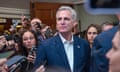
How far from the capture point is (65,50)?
6.54ft

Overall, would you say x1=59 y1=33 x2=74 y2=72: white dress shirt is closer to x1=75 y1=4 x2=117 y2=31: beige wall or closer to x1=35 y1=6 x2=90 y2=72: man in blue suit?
x1=35 y1=6 x2=90 y2=72: man in blue suit

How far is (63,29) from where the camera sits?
2059 mm

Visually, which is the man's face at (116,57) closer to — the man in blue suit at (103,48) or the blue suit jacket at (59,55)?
the man in blue suit at (103,48)

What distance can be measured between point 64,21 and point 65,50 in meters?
0.22

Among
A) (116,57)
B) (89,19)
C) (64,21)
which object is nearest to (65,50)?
(64,21)

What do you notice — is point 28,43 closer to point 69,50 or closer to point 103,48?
point 69,50

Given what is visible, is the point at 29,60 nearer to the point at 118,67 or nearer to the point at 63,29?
the point at 63,29

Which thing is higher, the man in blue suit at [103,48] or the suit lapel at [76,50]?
the man in blue suit at [103,48]

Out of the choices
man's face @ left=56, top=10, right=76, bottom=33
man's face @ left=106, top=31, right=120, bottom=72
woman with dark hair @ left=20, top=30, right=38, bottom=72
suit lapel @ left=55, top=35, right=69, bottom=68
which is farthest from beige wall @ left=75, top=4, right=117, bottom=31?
man's face @ left=106, top=31, right=120, bottom=72

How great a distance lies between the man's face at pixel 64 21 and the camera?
2059 mm

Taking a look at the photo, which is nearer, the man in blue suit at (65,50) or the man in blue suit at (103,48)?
the man in blue suit at (103,48)

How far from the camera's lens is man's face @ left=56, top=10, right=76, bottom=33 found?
2059mm

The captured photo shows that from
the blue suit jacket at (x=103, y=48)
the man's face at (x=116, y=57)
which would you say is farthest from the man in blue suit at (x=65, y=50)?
the man's face at (x=116, y=57)

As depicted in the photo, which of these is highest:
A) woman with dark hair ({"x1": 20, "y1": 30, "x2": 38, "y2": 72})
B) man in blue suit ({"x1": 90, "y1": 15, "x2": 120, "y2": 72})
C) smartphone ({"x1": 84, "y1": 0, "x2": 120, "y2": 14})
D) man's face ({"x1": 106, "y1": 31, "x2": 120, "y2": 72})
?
smartphone ({"x1": 84, "y1": 0, "x2": 120, "y2": 14})
